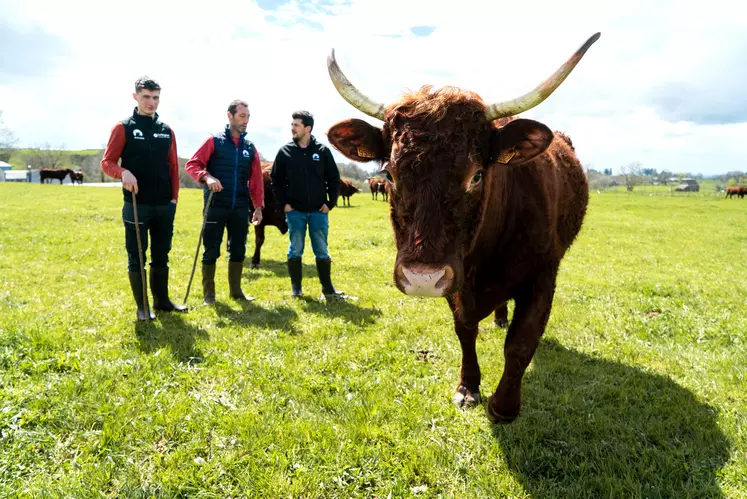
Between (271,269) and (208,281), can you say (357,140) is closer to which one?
(208,281)

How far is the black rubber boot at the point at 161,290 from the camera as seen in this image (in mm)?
6160

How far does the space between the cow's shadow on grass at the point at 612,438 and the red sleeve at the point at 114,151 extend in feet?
16.9

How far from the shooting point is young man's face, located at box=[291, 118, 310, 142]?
688 cm

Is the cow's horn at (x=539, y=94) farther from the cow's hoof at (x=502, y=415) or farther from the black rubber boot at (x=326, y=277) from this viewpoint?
the black rubber boot at (x=326, y=277)

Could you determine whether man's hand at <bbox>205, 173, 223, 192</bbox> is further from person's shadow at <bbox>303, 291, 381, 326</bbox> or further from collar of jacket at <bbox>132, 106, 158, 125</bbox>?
person's shadow at <bbox>303, 291, 381, 326</bbox>

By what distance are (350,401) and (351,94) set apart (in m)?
2.57

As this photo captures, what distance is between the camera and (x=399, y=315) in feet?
21.1

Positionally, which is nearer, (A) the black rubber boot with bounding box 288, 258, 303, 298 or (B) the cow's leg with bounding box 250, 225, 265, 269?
(A) the black rubber boot with bounding box 288, 258, 303, 298

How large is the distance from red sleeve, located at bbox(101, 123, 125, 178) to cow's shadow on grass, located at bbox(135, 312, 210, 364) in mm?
1933

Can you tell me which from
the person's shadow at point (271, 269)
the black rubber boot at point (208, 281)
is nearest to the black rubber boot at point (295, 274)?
the black rubber boot at point (208, 281)

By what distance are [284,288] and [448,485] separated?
5716mm

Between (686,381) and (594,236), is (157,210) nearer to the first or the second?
(686,381)

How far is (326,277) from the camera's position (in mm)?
7438

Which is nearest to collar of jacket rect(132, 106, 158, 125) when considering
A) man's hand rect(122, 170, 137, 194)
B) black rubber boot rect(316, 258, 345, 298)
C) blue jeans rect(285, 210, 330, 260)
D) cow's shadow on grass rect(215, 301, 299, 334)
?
man's hand rect(122, 170, 137, 194)
